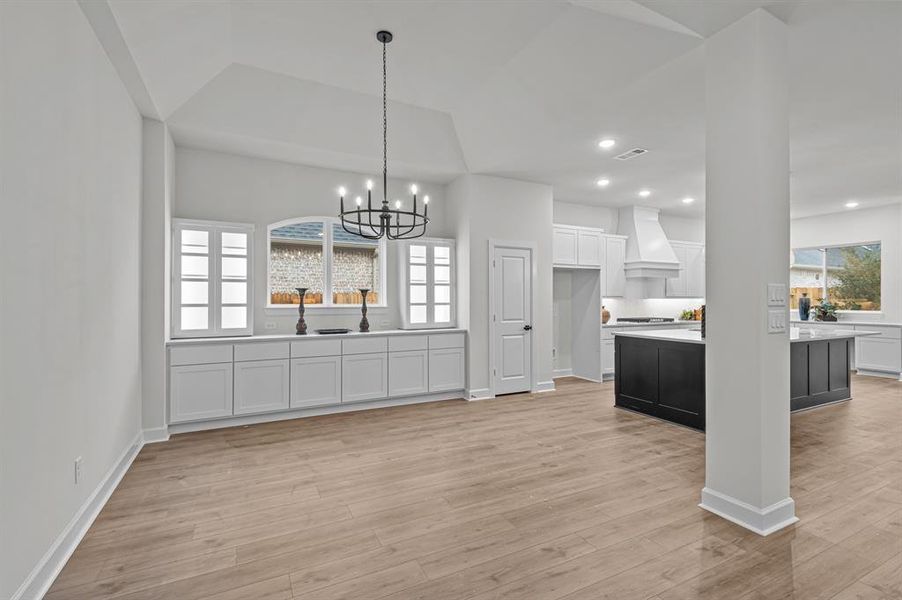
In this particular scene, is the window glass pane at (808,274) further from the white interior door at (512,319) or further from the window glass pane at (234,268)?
the window glass pane at (234,268)

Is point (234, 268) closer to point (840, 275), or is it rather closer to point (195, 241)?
point (195, 241)

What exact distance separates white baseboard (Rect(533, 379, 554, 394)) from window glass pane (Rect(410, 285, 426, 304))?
204cm

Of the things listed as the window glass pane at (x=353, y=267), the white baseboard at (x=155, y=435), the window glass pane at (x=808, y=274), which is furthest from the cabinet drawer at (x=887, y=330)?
the white baseboard at (x=155, y=435)

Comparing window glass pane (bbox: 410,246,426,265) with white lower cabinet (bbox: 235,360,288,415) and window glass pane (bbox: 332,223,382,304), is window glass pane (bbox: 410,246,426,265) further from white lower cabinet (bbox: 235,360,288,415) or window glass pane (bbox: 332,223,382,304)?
white lower cabinet (bbox: 235,360,288,415)

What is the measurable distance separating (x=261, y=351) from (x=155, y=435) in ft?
3.90

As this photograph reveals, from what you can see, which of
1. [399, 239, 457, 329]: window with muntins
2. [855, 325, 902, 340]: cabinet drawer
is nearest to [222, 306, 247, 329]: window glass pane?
[399, 239, 457, 329]: window with muntins

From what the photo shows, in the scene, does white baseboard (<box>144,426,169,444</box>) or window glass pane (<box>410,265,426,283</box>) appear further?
window glass pane (<box>410,265,426,283</box>)

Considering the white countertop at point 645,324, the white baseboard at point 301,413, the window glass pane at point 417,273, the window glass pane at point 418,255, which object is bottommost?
the white baseboard at point 301,413

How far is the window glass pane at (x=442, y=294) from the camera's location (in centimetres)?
611

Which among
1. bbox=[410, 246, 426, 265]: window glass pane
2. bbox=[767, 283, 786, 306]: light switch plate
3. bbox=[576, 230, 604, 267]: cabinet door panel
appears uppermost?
bbox=[576, 230, 604, 267]: cabinet door panel

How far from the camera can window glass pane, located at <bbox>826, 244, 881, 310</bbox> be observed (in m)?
8.17

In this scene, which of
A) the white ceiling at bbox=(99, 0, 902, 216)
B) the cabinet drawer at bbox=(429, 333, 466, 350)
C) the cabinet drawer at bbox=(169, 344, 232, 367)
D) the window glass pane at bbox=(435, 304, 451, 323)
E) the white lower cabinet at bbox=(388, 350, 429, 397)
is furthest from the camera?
the window glass pane at bbox=(435, 304, 451, 323)

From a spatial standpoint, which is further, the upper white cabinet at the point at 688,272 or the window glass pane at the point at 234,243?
the upper white cabinet at the point at 688,272

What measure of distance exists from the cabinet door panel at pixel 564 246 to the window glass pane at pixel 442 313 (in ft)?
6.57
